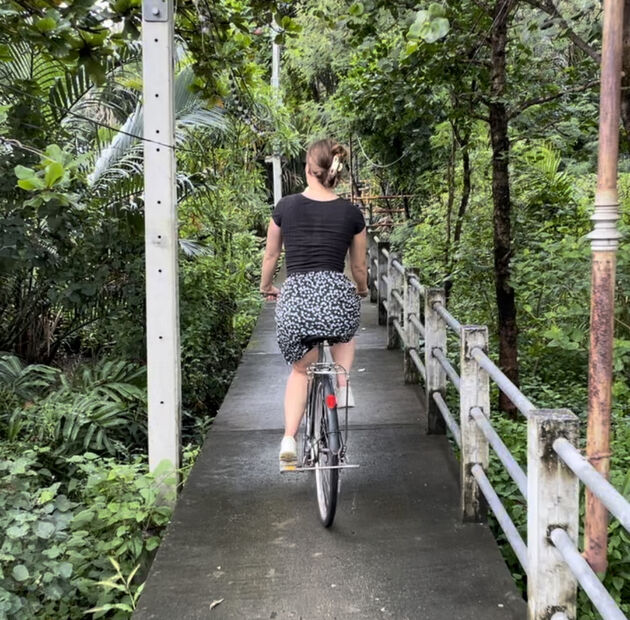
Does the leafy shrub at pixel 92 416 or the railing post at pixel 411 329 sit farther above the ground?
the railing post at pixel 411 329

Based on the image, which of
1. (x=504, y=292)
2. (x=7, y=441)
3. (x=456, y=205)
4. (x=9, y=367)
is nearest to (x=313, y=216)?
(x=504, y=292)

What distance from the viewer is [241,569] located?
339 centimetres

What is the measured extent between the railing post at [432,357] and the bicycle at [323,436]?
43.2 inches

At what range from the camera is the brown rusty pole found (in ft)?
7.70

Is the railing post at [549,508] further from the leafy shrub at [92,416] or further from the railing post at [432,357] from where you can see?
the leafy shrub at [92,416]

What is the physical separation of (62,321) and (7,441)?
3253mm

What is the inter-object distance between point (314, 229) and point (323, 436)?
3.67 ft

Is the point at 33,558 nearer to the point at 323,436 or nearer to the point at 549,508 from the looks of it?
the point at 323,436

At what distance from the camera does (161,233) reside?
431 cm

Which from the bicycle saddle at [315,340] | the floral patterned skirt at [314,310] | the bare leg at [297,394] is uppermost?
the floral patterned skirt at [314,310]

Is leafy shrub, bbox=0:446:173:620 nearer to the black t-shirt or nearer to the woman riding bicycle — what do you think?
the woman riding bicycle

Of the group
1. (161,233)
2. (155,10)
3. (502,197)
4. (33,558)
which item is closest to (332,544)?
(33,558)

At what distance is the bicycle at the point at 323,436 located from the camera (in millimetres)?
3627

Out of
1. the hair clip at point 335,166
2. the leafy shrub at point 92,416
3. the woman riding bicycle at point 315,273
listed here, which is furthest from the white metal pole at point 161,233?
the leafy shrub at point 92,416
